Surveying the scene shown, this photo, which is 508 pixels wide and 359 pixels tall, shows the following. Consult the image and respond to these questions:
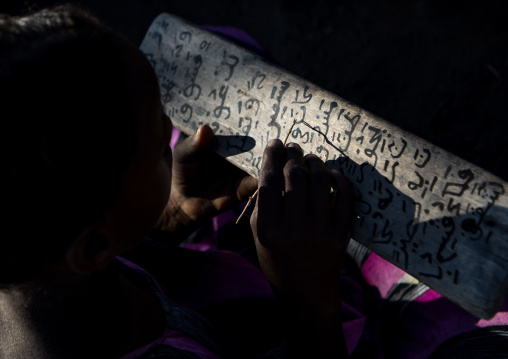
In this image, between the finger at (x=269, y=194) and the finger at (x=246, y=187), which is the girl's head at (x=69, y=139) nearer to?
the finger at (x=269, y=194)

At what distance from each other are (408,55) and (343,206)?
188 cm

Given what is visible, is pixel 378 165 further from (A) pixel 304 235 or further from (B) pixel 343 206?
(A) pixel 304 235

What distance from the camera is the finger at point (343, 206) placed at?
3.26 feet

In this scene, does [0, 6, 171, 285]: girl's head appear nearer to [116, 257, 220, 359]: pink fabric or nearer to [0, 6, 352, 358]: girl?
[0, 6, 352, 358]: girl

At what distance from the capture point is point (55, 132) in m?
0.68

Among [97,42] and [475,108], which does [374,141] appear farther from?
[475,108]

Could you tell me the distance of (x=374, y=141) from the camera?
3.50 feet

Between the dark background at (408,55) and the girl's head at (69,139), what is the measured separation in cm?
161

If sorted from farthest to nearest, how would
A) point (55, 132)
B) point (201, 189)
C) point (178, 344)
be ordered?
point (201, 189) → point (178, 344) → point (55, 132)

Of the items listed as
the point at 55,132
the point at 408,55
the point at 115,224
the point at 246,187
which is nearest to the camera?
the point at 55,132

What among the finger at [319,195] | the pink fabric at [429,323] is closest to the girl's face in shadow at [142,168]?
the finger at [319,195]

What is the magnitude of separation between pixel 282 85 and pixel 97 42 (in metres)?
0.58

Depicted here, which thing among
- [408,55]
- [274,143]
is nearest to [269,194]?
[274,143]

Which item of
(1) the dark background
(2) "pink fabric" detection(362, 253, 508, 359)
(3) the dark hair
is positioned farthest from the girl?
(1) the dark background
